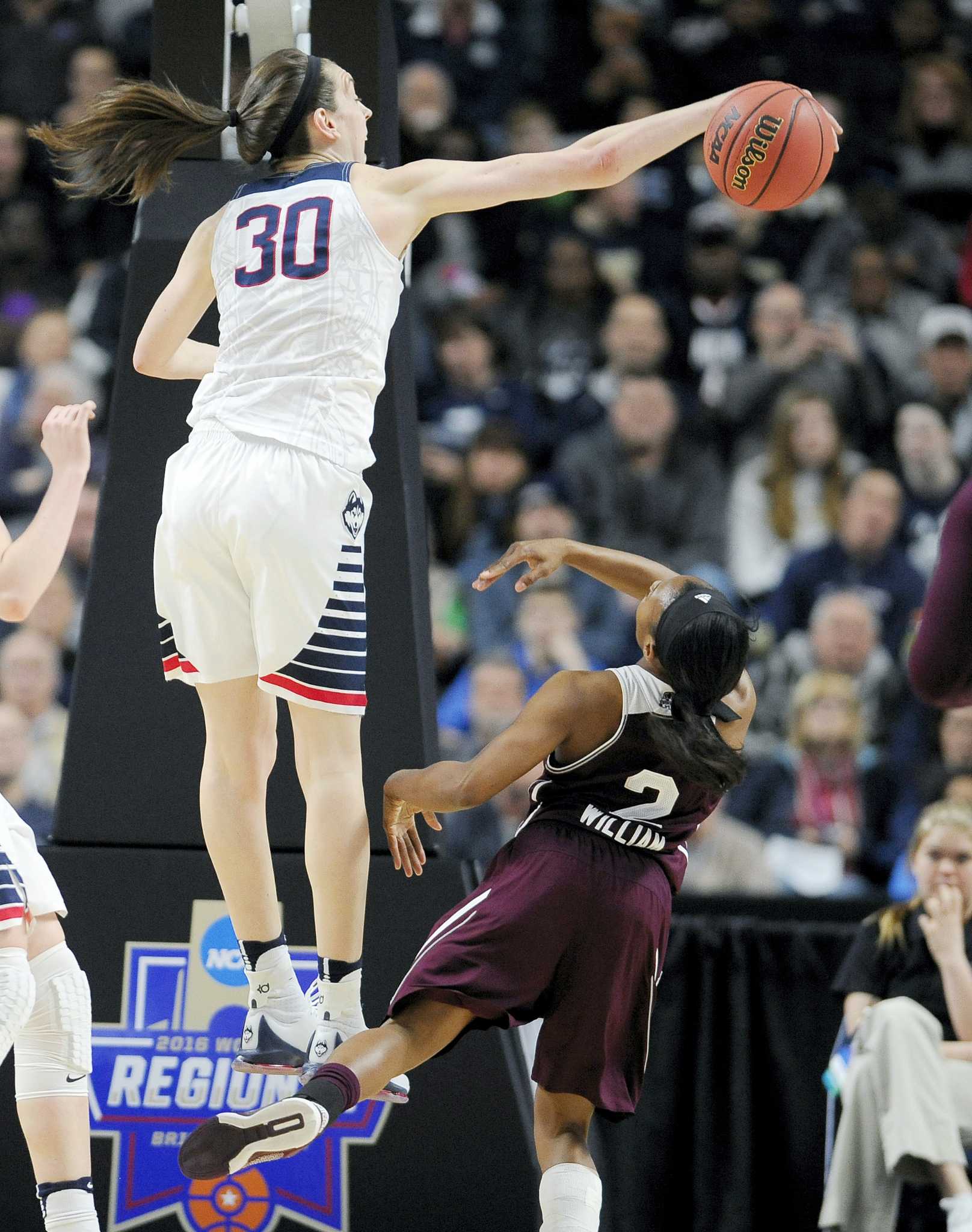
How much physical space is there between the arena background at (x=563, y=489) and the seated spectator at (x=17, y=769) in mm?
14

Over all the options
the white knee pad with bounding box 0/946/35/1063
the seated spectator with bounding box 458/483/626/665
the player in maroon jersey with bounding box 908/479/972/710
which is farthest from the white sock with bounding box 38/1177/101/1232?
the seated spectator with bounding box 458/483/626/665

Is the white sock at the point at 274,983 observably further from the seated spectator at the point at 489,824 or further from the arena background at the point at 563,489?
the seated spectator at the point at 489,824

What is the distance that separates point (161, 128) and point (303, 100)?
374 mm

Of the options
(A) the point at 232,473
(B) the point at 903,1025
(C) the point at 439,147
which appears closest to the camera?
(A) the point at 232,473

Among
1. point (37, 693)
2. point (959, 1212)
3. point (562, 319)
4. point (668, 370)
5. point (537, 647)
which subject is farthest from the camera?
point (562, 319)

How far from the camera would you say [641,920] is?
396 cm

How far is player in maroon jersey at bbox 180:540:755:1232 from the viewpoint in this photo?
385cm

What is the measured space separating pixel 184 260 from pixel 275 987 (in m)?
1.65

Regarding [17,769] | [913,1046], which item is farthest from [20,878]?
[913,1046]

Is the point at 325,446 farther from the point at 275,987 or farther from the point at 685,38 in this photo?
the point at 685,38

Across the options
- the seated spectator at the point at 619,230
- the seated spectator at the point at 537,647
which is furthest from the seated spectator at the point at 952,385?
the seated spectator at the point at 537,647

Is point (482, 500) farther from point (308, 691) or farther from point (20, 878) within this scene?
point (20, 878)

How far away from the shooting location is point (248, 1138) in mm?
3342

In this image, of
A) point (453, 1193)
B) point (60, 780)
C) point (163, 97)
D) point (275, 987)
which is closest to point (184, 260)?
point (163, 97)
